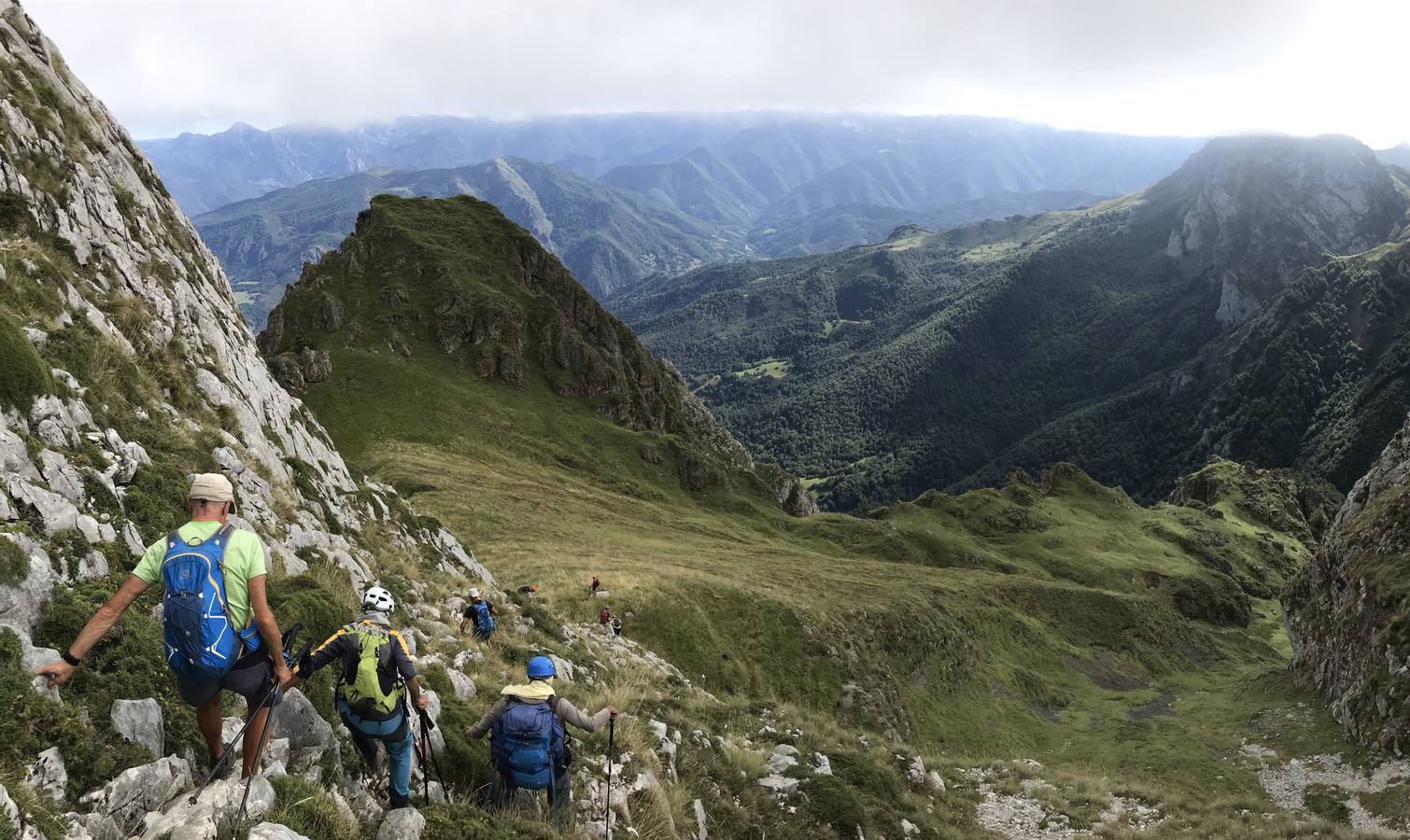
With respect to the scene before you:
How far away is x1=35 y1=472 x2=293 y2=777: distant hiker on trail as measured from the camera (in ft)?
22.1

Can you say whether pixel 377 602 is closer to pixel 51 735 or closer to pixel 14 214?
pixel 51 735

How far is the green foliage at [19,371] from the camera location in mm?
10914

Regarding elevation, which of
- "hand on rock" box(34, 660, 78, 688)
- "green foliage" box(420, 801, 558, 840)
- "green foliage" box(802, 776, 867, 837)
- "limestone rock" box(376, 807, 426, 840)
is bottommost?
"green foliage" box(802, 776, 867, 837)

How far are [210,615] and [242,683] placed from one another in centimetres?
86

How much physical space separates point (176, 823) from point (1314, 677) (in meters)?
59.0

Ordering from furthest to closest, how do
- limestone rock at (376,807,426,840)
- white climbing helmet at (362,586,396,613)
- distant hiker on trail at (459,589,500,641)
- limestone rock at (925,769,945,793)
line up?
limestone rock at (925,769,945,793) → distant hiker on trail at (459,589,500,641) → white climbing helmet at (362,586,396,613) → limestone rock at (376,807,426,840)

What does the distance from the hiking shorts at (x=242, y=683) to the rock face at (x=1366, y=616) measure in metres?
43.5

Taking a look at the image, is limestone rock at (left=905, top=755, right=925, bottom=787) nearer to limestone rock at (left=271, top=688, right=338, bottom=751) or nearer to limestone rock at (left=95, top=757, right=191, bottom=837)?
limestone rock at (left=271, top=688, right=338, bottom=751)

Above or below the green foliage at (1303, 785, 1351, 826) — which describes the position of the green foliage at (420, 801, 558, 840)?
above

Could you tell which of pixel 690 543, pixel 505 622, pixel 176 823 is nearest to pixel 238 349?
pixel 505 622

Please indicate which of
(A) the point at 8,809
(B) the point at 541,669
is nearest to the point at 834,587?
(B) the point at 541,669

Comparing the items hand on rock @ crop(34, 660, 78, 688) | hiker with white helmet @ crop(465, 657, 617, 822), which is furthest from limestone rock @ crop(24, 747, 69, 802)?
hiker with white helmet @ crop(465, 657, 617, 822)

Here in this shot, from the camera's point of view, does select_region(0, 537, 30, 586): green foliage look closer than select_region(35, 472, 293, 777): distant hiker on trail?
No

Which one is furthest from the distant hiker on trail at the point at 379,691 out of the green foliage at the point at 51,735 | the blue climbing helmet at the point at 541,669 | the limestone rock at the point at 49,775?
the limestone rock at the point at 49,775
